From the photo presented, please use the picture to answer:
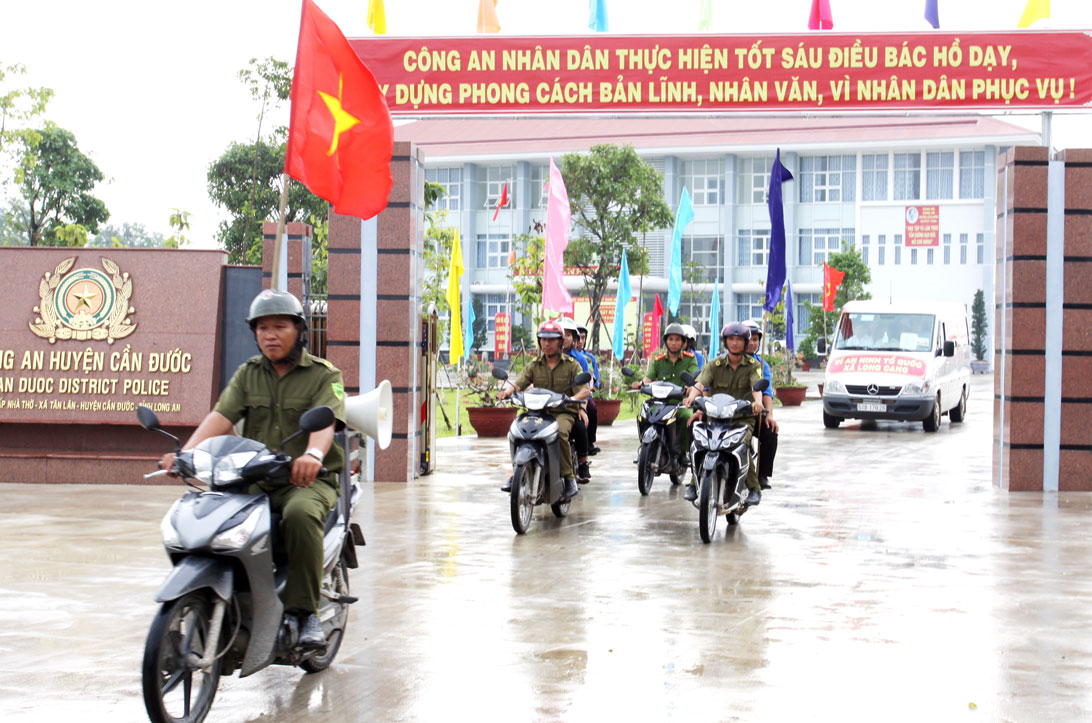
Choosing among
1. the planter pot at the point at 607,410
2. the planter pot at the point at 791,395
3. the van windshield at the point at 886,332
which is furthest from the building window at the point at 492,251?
the planter pot at the point at 607,410

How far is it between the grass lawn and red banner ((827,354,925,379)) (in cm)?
503

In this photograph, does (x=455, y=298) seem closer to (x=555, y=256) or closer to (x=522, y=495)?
(x=555, y=256)

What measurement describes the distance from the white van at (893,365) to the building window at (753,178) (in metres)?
39.0

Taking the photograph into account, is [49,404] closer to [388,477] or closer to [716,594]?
[388,477]

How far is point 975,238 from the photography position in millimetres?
60125

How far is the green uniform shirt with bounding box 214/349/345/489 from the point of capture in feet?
17.0

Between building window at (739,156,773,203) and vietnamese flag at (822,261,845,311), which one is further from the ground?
building window at (739,156,773,203)

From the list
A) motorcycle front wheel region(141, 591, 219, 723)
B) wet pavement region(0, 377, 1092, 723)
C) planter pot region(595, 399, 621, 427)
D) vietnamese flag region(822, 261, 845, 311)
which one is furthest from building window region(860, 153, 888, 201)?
motorcycle front wheel region(141, 591, 219, 723)

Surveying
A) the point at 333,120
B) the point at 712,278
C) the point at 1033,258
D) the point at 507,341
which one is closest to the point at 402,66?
the point at 333,120

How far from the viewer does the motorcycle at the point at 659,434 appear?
11820 mm

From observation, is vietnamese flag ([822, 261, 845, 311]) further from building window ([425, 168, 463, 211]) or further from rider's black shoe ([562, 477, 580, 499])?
rider's black shoe ([562, 477, 580, 499])

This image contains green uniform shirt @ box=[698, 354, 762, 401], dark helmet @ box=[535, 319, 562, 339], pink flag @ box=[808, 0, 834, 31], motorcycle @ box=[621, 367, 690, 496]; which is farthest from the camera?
pink flag @ box=[808, 0, 834, 31]

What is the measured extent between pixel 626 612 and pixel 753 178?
187 ft

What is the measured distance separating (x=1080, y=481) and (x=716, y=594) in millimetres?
6693
